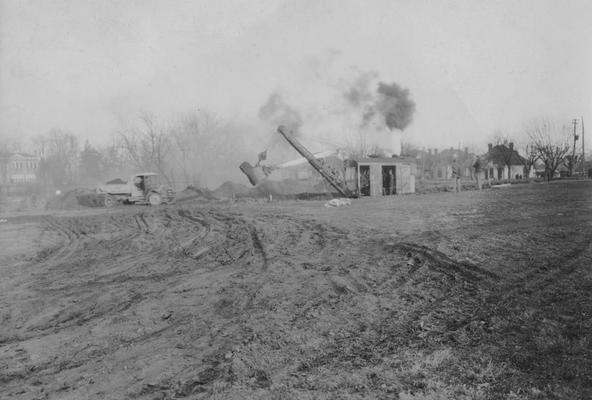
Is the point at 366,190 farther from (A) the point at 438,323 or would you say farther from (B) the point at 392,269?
(A) the point at 438,323

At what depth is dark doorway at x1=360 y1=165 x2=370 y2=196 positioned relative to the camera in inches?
1238

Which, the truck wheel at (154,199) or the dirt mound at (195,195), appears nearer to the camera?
the truck wheel at (154,199)

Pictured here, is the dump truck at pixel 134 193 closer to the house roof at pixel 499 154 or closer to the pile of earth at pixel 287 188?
the pile of earth at pixel 287 188

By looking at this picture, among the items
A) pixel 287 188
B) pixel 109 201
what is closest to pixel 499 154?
pixel 287 188

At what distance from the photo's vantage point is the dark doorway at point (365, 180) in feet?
103

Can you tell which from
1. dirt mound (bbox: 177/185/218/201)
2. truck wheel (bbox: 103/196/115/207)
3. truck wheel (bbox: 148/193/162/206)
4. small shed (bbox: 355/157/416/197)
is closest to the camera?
truck wheel (bbox: 103/196/115/207)

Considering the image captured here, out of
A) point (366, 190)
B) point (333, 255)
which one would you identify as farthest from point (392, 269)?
point (366, 190)

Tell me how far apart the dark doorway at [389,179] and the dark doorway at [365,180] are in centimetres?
189

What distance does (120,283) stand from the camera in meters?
8.50

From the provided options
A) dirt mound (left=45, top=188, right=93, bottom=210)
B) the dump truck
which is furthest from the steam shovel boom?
dirt mound (left=45, top=188, right=93, bottom=210)

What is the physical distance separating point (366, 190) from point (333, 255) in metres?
22.1

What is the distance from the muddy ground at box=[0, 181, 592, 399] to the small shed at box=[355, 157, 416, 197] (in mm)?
18921

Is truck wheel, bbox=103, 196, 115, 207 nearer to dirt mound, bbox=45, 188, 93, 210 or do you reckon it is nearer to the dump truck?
the dump truck

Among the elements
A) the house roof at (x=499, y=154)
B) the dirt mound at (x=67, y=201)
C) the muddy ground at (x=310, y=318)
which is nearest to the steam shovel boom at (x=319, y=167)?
the muddy ground at (x=310, y=318)
